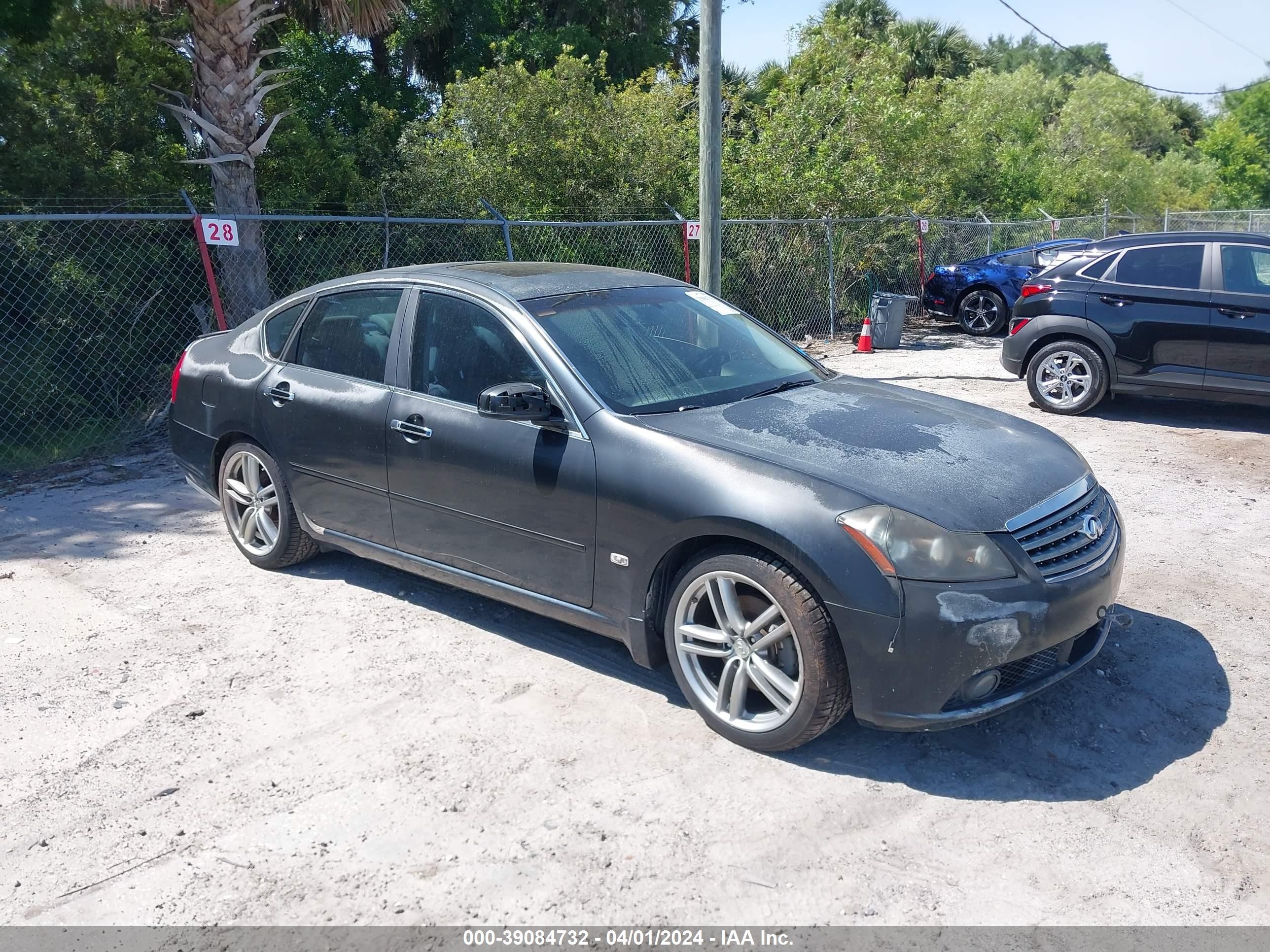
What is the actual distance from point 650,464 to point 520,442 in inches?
26.6

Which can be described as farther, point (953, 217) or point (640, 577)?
point (953, 217)

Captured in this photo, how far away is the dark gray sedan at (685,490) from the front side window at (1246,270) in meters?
5.25

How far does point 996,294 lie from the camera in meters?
15.7

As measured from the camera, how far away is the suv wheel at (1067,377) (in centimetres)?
936

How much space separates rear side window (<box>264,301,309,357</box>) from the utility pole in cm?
417

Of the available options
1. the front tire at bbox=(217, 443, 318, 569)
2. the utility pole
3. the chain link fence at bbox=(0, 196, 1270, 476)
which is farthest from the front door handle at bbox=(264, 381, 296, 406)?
the utility pole

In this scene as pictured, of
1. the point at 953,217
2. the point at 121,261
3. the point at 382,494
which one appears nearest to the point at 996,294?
the point at 953,217

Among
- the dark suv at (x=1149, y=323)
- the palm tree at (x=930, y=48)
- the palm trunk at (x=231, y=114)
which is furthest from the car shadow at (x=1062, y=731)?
the palm tree at (x=930, y=48)

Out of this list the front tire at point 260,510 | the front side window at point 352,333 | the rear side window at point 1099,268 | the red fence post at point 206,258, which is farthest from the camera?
the rear side window at point 1099,268

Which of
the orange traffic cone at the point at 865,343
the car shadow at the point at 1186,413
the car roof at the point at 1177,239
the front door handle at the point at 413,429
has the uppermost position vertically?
the car roof at the point at 1177,239

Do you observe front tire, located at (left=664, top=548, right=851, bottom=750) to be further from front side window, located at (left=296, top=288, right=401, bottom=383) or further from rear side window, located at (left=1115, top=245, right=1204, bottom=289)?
rear side window, located at (left=1115, top=245, right=1204, bottom=289)

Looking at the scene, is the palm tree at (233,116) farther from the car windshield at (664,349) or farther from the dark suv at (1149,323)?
the dark suv at (1149,323)

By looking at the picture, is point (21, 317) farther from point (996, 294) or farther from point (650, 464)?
point (996, 294)

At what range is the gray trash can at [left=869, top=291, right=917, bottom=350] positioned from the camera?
1437 cm
